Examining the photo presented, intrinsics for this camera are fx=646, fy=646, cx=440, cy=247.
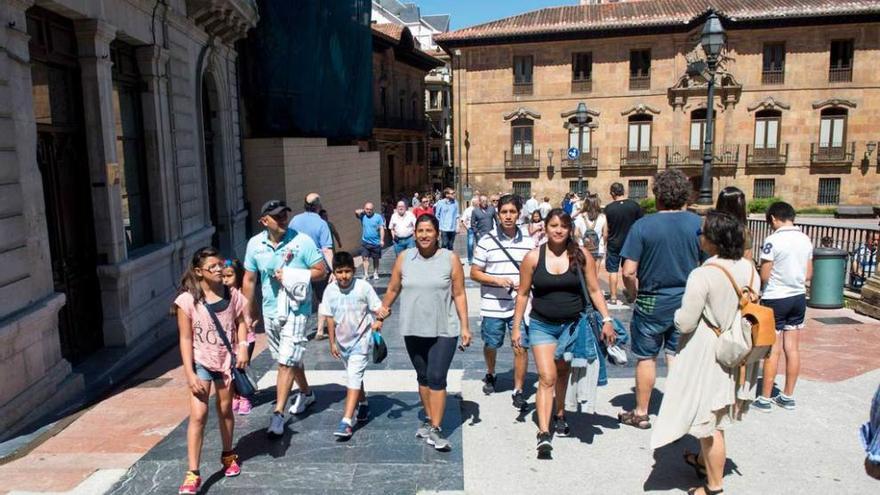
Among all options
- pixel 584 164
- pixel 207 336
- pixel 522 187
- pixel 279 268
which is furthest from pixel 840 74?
pixel 207 336

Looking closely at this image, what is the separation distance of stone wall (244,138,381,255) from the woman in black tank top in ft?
31.9

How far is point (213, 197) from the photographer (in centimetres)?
1244

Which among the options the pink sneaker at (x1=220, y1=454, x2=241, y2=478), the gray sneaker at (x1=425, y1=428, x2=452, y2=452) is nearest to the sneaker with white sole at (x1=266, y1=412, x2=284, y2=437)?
the pink sneaker at (x1=220, y1=454, x2=241, y2=478)

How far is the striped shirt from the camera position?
5637 millimetres

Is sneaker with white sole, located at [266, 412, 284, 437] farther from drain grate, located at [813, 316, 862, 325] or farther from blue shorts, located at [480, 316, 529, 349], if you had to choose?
drain grate, located at [813, 316, 862, 325]

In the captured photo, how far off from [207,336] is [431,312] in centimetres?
153

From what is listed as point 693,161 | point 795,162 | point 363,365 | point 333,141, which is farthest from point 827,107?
point 363,365

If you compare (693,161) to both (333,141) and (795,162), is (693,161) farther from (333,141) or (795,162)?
(333,141)

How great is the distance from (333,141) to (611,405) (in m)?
14.8

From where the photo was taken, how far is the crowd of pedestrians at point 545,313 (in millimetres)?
3863

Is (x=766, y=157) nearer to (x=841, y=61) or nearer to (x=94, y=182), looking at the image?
(x=841, y=61)

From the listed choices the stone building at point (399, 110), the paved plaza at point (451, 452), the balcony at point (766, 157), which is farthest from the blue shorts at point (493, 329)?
the balcony at point (766, 157)

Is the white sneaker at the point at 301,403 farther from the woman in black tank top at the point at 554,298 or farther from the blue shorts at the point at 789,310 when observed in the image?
the blue shorts at the point at 789,310

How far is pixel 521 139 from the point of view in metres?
35.1
